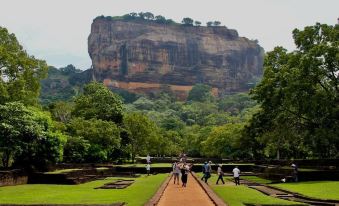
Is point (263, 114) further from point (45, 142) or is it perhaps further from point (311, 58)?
point (45, 142)

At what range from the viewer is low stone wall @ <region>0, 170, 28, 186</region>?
2591 cm

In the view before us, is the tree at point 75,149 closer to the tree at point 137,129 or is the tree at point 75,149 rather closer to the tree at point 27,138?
the tree at point 27,138

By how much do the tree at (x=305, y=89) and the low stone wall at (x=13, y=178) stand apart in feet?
64.2

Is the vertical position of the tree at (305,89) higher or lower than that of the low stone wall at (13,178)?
higher

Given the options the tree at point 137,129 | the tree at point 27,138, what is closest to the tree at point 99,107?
the tree at point 137,129

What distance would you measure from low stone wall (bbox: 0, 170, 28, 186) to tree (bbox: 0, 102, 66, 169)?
4.42ft

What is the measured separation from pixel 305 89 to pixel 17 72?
2320 centimetres

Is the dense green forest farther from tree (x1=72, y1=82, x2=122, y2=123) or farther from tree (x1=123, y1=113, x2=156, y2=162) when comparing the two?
tree (x1=123, y1=113, x2=156, y2=162)

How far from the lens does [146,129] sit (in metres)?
62.9

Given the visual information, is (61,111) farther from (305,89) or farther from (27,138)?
(305,89)

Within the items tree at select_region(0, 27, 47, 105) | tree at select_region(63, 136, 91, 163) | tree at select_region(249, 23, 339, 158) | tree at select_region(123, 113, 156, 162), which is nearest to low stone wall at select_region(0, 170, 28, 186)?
tree at select_region(0, 27, 47, 105)

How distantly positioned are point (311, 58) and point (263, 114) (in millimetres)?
10030

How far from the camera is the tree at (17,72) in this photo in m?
36.7

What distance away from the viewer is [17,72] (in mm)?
38906
